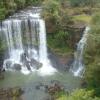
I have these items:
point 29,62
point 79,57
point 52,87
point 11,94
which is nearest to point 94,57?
point 52,87

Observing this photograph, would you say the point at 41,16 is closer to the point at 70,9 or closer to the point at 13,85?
the point at 70,9

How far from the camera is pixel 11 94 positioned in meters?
23.5

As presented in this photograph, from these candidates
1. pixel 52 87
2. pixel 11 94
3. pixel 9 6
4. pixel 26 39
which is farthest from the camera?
pixel 9 6

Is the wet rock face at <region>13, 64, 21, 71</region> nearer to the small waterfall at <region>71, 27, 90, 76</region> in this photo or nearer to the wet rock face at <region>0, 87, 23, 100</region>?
the wet rock face at <region>0, 87, 23, 100</region>

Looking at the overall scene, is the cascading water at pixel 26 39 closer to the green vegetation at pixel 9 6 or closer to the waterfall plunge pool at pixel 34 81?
the green vegetation at pixel 9 6

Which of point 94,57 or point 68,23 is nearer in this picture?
point 94,57

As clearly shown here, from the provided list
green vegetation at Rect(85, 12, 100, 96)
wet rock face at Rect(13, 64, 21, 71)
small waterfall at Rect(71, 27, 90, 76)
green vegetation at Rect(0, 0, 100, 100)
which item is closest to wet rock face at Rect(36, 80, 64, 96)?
green vegetation at Rect(0, 0, 100, 100)

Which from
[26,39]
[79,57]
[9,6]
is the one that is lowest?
[79,57]

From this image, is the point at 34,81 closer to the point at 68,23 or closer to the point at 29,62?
the point at 29,62

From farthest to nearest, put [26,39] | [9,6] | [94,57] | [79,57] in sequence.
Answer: [9,6] → [26,39] → [79,57] → [94,57]

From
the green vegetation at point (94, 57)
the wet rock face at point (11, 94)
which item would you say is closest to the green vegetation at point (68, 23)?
the green vegetation at point (94, 57)

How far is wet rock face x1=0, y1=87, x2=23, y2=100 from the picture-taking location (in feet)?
76.3

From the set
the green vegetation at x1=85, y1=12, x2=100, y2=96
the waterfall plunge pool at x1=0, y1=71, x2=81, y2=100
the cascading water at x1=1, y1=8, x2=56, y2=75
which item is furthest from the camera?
the cascading water at x1=1, y1=8, x2=56, y2=75

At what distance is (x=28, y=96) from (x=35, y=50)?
702 cm
